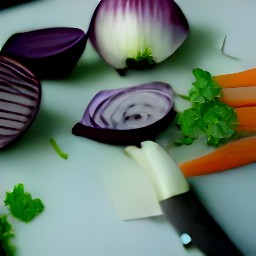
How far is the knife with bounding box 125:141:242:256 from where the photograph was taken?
1018 millimetres

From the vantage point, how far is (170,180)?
41.8 inches

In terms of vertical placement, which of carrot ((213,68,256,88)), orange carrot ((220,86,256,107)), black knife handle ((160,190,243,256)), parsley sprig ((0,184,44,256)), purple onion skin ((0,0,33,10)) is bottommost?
black knife handle ((160,190,243,256))

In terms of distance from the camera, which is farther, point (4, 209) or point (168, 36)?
point (168, 36)

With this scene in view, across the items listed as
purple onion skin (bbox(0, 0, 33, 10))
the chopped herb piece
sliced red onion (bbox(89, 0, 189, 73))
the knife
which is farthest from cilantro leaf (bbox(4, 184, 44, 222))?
purple onion skin (bbox(0, 0, 33, 10))

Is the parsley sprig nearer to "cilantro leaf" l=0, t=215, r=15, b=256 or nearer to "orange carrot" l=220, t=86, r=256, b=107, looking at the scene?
"cilantro leaf" l=0, t=215, r=15, b=256

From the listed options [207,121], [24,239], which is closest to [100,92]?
→ [207,121]

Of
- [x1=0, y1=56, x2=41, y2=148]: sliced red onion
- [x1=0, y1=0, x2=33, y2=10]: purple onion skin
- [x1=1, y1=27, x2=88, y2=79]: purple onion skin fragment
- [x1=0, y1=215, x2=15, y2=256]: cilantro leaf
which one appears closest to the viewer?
[x1=0, y1=215, x2=15, y2=256]: cilantro leaf

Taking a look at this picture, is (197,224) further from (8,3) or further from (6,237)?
(8,3)

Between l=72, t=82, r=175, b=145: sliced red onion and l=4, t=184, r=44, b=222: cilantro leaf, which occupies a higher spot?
l=72, t=82, r=175, b=145: sliced red onion

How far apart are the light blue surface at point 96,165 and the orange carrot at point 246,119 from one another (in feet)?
0.24

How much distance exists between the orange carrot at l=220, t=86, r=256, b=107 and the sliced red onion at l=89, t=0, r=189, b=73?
0.16 m

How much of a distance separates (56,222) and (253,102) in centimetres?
43

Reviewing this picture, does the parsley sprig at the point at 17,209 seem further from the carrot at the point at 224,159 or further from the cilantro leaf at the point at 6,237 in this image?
the carrot at the point at 224,159

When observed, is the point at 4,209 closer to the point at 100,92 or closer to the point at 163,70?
the point at 100,92
